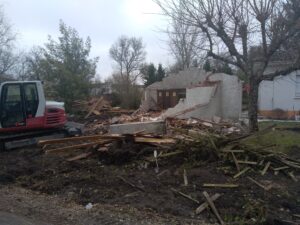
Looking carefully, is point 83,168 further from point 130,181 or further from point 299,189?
point 299,189

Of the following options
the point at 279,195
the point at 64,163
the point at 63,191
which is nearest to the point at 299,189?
the point at 279,195

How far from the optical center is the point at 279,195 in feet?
27.5

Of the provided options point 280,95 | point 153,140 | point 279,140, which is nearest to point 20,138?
point 153,140

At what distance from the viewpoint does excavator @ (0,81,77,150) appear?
601 inches

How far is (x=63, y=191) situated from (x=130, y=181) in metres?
1.39

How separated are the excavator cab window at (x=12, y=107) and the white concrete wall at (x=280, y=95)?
16291 millimetres

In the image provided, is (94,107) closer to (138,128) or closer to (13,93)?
(138,128)

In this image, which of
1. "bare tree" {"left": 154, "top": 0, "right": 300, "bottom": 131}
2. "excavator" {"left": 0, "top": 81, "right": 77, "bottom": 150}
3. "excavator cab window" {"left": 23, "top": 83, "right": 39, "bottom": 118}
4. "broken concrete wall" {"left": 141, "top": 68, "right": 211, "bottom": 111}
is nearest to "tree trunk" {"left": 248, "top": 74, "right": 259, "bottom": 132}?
"bare tree" {"left": 154, "top": 0, "right": 300, "bottom": 131}

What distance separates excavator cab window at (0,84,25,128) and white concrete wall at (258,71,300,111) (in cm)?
1629

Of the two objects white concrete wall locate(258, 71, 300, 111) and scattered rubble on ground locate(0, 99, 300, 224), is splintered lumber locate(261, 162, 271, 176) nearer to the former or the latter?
scattered rubble on ground locate(0, 99, 300, 224)

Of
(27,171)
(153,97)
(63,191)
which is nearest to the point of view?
(63,191)

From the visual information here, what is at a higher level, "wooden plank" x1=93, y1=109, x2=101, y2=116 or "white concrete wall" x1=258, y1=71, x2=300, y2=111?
"white concrete wall" x1=258, y1=71, x2=300, y2=111

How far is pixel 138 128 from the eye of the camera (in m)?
18.7

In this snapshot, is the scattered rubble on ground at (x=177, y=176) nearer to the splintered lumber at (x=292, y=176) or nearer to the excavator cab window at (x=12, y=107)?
the splintered lumber at (x=292, y=176)
